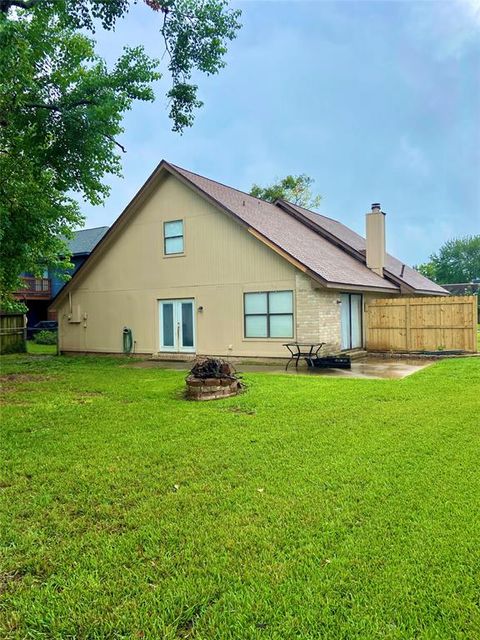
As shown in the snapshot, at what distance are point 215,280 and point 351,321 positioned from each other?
191 inches

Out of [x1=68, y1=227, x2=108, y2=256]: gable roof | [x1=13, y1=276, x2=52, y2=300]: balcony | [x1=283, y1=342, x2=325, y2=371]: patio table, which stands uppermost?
[x1=68, y1=227, x2=108, y2=256]: gable roof

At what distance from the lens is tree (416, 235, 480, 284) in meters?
59.0

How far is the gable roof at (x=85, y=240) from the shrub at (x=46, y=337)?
6.80 meters

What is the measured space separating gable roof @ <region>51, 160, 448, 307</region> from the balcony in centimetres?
1179

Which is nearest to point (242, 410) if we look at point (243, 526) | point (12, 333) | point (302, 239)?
point (243, 526)

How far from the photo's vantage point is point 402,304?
1537 cm

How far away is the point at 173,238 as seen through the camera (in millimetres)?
15695

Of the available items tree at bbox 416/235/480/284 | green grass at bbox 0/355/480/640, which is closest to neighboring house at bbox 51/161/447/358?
green grass at bbox 0/355/480/640

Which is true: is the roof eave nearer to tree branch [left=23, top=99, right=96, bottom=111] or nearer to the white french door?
the white french door

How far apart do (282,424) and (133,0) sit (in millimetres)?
10070

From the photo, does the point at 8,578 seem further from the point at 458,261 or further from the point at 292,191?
the point at 458,261

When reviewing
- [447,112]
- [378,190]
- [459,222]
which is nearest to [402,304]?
[447,112]

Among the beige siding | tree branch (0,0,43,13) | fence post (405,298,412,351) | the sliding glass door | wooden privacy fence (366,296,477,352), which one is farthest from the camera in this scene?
fence post (405,298,412,351)

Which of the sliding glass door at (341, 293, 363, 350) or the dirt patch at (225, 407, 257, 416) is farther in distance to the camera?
the sliding glass door at (341, 293, 363, 350)
